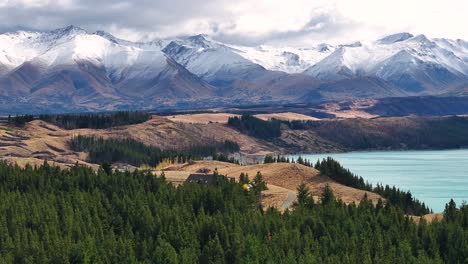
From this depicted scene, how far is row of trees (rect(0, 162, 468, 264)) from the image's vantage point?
351ft

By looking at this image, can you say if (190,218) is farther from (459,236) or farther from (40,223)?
(459,236)

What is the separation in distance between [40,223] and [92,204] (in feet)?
53.3

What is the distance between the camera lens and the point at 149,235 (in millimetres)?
125625

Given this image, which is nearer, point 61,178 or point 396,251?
point 396,251

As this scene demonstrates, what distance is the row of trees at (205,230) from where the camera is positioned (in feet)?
351

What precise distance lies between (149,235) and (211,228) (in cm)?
1092

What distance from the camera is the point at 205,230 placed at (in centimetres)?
12294

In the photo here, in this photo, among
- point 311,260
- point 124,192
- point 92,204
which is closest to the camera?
point 311,260

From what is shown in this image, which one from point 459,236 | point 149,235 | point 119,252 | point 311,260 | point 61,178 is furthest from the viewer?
point 61,178

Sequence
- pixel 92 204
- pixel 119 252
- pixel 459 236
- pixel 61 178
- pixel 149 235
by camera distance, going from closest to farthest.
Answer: pixel 119 252 → pixel 459 236 → pixel 149 235 → pixel 92 204 → pixel 61 178

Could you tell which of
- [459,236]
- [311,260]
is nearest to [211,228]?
[311,260]

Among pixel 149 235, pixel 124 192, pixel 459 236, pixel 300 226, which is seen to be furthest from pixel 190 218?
pixel 459 236

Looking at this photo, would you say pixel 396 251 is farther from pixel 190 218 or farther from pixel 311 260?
pixel 190 218

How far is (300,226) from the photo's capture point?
415 ft
